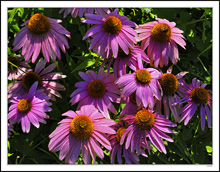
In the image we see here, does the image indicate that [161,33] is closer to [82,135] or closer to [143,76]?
[143,76]

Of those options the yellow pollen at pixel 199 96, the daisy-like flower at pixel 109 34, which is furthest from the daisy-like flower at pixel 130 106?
the yellow pollen at pixel 199 96

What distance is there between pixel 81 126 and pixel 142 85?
35 centimetres

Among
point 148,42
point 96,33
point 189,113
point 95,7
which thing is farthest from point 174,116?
point 95,7

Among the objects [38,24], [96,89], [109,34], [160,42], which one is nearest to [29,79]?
[38,24]

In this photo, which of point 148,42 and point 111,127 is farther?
point 148,42

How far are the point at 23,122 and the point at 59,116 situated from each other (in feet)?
0.68

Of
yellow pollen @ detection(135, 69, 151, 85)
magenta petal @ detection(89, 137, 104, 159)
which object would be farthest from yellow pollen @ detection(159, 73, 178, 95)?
magenta petal @ detection(89, 137, 104, 159)

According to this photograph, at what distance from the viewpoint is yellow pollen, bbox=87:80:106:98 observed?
120cm

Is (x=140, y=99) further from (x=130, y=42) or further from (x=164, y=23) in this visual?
(x=164, y=23)

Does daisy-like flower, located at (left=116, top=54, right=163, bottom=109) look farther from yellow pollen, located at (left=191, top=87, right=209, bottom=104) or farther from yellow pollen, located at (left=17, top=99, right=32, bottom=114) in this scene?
yellow pollen, located at (left=17, top=99, right=32, bottom=114)

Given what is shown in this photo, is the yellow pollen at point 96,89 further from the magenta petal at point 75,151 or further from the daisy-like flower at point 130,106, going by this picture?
the magenta petal at point 75,151

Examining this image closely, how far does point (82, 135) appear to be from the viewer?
1.09m

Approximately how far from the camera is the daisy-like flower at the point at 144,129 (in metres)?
1.11

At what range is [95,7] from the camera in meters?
1.28
